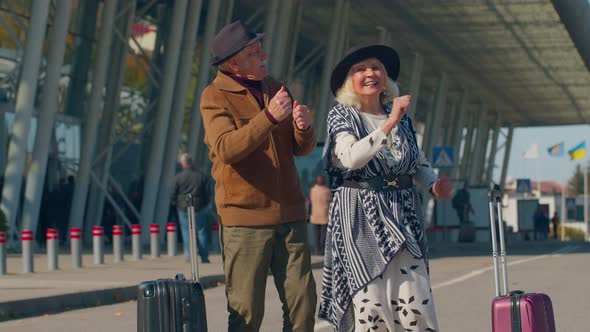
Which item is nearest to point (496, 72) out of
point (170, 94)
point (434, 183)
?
point (170, 94)

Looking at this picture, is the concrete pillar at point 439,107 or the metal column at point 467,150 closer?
the concrete pillar at point 439,107

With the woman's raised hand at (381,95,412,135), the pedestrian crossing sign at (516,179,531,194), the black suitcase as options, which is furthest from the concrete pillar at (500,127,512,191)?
the black suitcase

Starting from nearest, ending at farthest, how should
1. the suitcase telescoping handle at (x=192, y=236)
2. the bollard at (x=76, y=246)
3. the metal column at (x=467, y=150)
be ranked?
1. the suitcase telescoping handle at (x=192, y=236)
2. the bollard at (x=76, y=246)
3. the metal column at (x=467, y=150)

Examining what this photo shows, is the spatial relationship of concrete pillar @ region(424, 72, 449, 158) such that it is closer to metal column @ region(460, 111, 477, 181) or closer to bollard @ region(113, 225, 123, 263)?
metal column @ region(460, 111, 477, 181)

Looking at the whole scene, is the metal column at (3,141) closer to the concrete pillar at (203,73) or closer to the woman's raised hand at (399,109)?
the concrete pillar at (203,73)

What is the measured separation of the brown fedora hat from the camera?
6.08 metres

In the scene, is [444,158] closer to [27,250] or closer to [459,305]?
[27,250]

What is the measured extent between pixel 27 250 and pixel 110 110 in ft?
44.7

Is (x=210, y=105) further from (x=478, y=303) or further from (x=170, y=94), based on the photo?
(x=170, y=94)

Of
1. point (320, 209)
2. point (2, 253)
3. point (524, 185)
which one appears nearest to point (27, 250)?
point (2, 253)

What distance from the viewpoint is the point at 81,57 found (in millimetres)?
33969

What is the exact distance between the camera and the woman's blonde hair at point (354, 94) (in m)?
6.27

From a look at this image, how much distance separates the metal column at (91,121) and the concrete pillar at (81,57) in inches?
192

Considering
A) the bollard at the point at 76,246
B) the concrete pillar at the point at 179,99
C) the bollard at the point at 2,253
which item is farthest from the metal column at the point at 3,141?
the bollard at the point at 2,253
